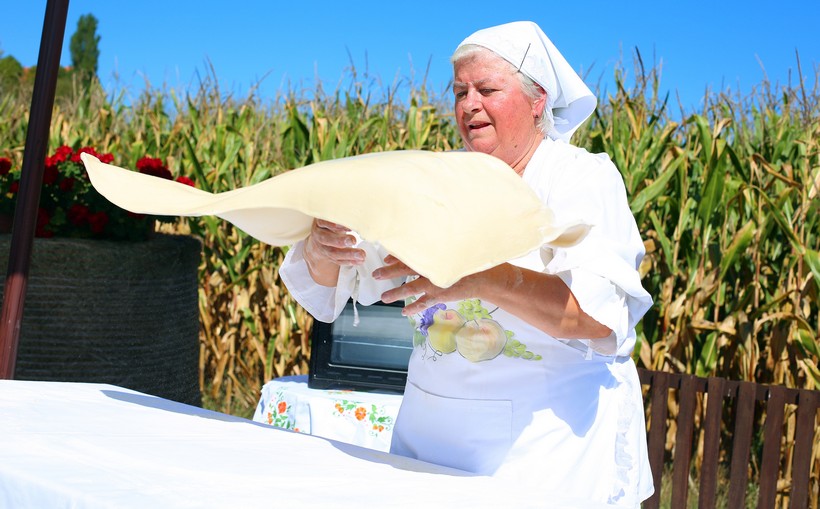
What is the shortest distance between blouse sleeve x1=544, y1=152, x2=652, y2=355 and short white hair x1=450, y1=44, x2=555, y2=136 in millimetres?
155

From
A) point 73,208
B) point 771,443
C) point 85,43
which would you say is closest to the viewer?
point 771,443

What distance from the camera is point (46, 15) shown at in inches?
92.0

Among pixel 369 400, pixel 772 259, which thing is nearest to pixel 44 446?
pixel 369 400

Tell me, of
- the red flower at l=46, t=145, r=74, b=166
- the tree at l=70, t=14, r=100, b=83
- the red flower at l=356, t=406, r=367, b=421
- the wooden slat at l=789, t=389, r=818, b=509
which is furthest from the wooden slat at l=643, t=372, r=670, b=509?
the tree at l=70, t=14, r=100, b=83

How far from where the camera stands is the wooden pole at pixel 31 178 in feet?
7.70

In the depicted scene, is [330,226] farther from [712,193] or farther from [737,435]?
[712,193]

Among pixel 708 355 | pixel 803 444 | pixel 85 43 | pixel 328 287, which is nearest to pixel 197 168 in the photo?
pixel 708 355

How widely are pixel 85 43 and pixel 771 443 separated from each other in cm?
5514

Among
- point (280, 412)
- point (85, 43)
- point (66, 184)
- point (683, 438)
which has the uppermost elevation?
point (85, 43)

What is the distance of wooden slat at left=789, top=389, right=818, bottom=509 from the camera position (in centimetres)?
300

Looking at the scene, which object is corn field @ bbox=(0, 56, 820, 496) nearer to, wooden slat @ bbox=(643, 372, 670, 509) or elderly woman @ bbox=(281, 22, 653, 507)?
wooden slat @ bbox=(643, 372, 670, 509)

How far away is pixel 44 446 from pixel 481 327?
74cm

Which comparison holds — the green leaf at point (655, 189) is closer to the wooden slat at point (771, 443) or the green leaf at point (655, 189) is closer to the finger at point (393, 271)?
the wooden slat at point (771, 443)

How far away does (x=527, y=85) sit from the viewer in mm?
1665
